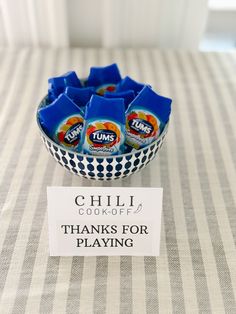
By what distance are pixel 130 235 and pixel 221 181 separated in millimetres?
220

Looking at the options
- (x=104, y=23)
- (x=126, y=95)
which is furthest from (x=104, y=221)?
(x=104, y=23)

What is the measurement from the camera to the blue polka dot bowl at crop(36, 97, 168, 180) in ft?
1.92

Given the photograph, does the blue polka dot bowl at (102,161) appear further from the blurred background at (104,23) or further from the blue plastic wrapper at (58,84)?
the blurred background at (104,23)

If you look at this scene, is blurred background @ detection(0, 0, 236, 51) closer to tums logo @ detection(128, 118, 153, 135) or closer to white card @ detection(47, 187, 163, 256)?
tums logo @ detection(128, 118, 153, 135)

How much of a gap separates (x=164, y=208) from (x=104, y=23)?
626 millimetres

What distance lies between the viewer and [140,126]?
613mm

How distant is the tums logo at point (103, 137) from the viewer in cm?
58

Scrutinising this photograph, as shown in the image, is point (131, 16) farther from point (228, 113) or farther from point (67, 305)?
point (67, 305)

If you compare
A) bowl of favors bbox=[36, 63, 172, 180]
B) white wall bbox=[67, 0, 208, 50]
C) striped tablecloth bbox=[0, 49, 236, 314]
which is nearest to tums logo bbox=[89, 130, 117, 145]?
bowl of favors bbox=[36, 63, 172, 180]

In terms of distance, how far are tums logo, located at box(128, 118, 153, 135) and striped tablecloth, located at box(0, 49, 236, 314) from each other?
0.11 m

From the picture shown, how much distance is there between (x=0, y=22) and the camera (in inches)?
42.5

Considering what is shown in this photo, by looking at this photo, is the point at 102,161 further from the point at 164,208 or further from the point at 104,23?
the point at 104,23

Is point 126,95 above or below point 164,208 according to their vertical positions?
above

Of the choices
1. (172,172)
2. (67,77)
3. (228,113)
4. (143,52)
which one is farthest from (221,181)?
(143,52)
